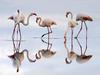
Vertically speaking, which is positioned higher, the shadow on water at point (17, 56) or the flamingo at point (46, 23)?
the flamingo at point (46, 23)

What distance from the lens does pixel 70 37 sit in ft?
28.2

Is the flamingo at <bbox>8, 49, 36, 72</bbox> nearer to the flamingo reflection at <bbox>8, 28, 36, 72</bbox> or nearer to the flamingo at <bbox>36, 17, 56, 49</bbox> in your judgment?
the flamingo reflection at <bbox>8, 28, 36, 72</bbox>

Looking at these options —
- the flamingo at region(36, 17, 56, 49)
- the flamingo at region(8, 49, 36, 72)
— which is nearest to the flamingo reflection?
the flamingo at region(8, 49, 36, 72)

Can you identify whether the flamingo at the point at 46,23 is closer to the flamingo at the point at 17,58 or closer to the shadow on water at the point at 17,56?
the shadow on water at the point at 17,56

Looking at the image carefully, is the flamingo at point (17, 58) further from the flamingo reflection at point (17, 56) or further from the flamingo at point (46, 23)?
the flamingo at point (46, 23)

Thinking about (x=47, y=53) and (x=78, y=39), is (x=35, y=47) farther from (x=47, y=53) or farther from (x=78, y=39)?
(x=78, y=39)

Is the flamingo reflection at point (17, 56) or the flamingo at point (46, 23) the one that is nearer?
the flamingo reflection at point (17, 56)

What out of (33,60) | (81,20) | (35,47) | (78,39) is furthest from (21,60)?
(81,20)

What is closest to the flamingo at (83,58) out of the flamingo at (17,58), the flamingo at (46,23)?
the flamingo at (17,58)

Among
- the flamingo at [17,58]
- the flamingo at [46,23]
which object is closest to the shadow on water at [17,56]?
the flamingo at [17,58]

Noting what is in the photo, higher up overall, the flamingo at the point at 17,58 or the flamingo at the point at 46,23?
the flamingo at the point at 46,23

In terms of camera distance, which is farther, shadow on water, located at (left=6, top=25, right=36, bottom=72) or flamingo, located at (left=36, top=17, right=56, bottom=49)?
flamingo, located at (left=36, top=17, right=56, bottom=49)

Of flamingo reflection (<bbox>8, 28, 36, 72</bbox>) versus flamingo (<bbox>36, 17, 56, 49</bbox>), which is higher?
flamingo (<bbox>36, 17, 56, 49</bbox>)

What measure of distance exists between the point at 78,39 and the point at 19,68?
2.23m
